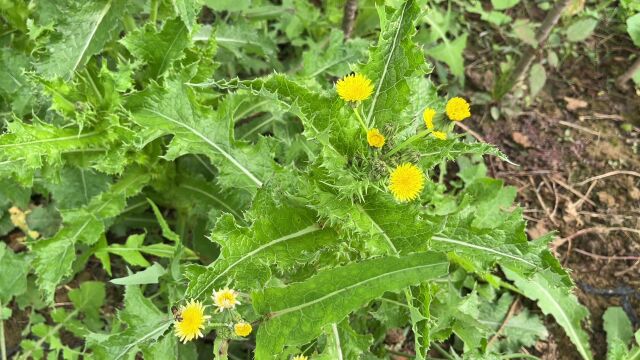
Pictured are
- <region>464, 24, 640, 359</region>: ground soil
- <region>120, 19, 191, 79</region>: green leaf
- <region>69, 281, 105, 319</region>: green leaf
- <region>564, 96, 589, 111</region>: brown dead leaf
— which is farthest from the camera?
<region>564, 96, 589, 111</region>: brown dead leaf

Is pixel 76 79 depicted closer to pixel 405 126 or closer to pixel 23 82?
pixel 23 82

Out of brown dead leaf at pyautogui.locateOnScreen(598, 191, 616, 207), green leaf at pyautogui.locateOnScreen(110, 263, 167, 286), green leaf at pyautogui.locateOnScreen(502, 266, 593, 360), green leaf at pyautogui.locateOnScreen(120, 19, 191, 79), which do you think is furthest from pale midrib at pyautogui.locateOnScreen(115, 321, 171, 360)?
brown dead leaf at pyautogui.locateOnScreen(598, 191, 616, 207)

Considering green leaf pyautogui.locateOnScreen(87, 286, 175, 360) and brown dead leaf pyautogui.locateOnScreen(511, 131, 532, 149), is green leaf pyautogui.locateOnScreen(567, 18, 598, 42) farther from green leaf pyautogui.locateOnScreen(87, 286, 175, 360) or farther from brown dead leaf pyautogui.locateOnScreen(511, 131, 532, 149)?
green leaf pyautogui.locateOnScreen(87, 286, 175, 360)

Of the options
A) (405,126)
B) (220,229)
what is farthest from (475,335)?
(220,229)

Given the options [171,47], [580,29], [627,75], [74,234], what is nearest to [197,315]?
[74,234]

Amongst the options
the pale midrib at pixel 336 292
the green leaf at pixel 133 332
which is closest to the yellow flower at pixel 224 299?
the pale midrib at pixel 336 292

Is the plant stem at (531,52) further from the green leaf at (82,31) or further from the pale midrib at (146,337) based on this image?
the pale midrib at (146,337)
